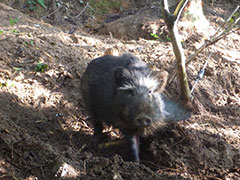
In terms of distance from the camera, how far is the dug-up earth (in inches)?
124

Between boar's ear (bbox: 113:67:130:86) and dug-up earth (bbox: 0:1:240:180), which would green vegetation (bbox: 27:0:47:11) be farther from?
boar's ear (bbox: 113:67:130:86)

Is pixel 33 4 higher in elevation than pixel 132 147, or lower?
higher

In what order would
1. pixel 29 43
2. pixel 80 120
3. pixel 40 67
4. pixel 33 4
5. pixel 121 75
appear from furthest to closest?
pixel 33 4, pixel 29 43, pixel 40 67, pixel 80 120, pixel 121 75

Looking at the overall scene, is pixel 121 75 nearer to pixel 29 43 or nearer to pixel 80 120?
pixel 80 120

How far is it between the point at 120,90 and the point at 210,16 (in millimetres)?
5655

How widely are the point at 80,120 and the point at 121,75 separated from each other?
1257 millimetres

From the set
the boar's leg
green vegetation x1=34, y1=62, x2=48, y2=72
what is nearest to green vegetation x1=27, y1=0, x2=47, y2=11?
green vegetation x1=34, y1=62, x2=48, y2=72

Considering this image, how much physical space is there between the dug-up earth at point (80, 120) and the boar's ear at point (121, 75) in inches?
37.2

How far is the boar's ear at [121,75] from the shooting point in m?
3.94

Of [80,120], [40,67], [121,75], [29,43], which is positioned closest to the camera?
[121,75]

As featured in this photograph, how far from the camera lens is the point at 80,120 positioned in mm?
4805

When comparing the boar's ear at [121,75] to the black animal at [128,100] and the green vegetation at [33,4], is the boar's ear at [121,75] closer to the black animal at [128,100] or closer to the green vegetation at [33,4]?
the black animal at [128,100]

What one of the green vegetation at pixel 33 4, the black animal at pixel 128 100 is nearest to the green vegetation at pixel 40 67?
the black animal at pixel 128 100

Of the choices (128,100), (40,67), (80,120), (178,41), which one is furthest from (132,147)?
(40,67)
